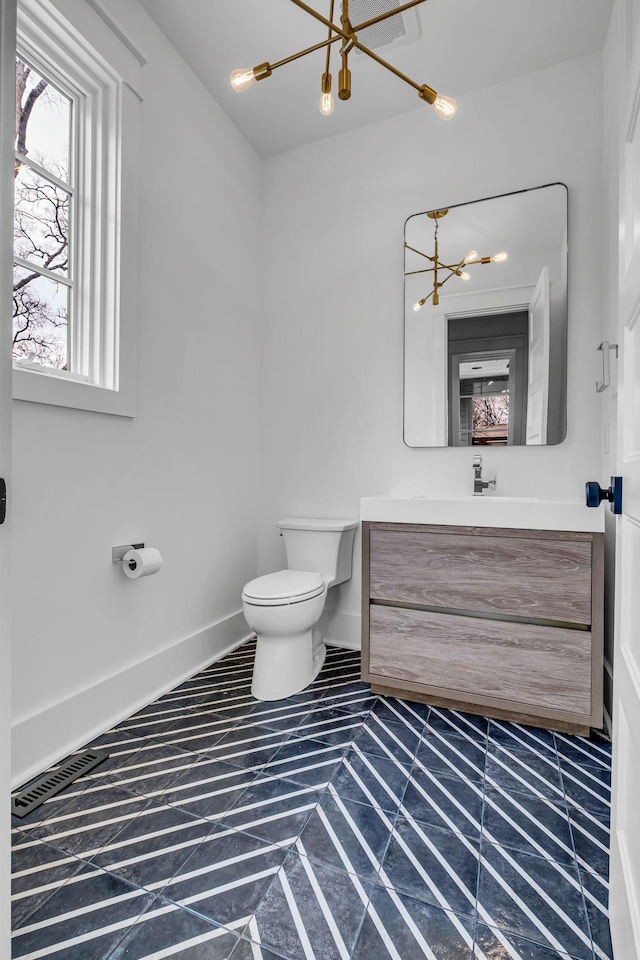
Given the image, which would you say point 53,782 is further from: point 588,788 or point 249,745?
point 588,788

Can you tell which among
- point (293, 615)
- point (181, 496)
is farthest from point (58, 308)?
point (293, 615)

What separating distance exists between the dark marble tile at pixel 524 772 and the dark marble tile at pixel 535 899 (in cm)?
27

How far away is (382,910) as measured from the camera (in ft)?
3.39

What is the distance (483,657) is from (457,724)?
261 mm

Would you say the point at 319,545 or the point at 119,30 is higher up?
the point at 119,30

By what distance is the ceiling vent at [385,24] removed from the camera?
5.98 feet

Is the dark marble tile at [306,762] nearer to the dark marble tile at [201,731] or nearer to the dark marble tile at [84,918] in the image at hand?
the dark marble tile at [201,731]

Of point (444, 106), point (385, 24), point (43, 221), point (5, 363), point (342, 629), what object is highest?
point (385, 24)

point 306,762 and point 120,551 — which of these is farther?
point 120,551

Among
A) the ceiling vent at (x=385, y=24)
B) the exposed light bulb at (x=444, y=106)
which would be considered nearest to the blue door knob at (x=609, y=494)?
the exposed light bulb at (x=444, y=106)

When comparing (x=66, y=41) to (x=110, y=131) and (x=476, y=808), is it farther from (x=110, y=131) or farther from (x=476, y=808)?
(x=476, y=808)

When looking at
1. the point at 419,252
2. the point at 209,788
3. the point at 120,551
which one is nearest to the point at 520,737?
the point at 209,788

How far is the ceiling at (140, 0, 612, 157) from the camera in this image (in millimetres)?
1888

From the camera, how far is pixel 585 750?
1.63 metres
